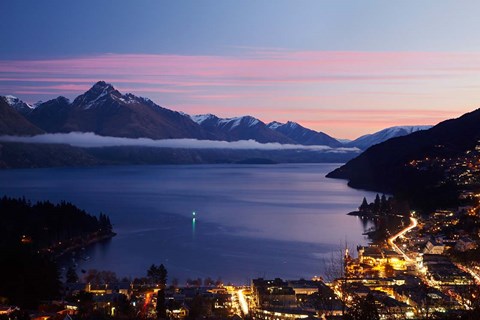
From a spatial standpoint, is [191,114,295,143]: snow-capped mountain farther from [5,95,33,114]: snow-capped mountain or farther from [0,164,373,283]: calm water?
[0,164,373,283]: calm water

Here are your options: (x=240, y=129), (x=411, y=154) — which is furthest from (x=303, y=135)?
(x=411, y=154)

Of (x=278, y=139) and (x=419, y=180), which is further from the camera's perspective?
(x=278, y=139)

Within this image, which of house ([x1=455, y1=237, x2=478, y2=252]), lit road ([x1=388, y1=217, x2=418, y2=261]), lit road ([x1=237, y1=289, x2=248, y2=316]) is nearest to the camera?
lit road ([x1=237, y1=289, x2=248, y2=316])

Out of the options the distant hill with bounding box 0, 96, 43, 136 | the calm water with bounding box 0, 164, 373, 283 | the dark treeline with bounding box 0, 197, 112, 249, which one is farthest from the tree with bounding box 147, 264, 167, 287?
the distant hill with bounding box 0, 96, 43, 136

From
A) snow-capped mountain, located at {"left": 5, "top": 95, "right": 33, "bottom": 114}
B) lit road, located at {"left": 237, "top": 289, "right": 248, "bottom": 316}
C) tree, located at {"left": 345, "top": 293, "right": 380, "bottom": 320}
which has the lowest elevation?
lit road, located at {"left": 237, "top": 289, "right": 248, "bottom": 316}

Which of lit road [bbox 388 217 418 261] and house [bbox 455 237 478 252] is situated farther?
lit road [bbox 388 217 418 261]

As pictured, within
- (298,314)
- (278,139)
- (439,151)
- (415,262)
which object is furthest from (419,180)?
(278,139)

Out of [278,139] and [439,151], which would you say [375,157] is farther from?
[278,139]
